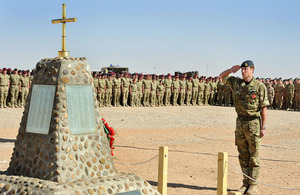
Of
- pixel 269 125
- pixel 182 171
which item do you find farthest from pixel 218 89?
pixel 182 171

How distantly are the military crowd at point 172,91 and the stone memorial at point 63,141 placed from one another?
59.4 ft

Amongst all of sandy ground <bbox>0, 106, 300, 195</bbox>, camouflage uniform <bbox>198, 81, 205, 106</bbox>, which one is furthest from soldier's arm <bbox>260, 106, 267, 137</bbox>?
camouflage uniform <bbox>198, 81, 205, 106</bbox>

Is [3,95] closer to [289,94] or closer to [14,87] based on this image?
[14,87]

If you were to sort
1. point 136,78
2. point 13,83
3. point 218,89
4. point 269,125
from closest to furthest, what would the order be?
point 269,125, point 13,83, point 136,78, point 218,89

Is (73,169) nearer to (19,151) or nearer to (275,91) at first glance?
(19,151)

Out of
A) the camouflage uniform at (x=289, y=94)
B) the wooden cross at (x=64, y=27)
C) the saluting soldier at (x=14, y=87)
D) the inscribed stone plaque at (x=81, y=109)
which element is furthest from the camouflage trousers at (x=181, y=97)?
the inscribed stone plaque at (x=81, y=109)

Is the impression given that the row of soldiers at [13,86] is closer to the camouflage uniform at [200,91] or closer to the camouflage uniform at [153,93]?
the camouflage uniform at [153,93]

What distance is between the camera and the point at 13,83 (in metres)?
21.4

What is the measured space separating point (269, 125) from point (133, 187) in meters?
13.6

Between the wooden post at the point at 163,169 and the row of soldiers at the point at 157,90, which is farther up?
the row of soldiers at the point at 157,90

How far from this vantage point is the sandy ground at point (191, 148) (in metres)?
8.09

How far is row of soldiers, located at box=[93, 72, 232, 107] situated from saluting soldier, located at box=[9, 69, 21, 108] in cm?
408

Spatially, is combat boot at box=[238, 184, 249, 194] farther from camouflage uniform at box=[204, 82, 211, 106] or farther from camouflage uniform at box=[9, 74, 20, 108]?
camouflage uniform at box=[204, 82, 211, 106]

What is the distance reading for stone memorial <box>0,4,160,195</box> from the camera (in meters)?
4.83
